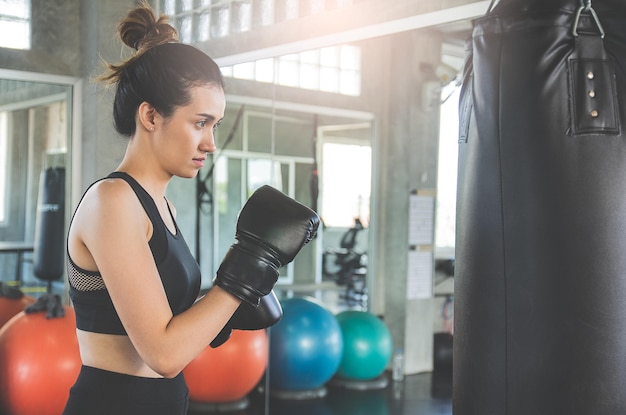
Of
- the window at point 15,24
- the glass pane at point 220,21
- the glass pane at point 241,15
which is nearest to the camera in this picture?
the glass pane at point 241,15

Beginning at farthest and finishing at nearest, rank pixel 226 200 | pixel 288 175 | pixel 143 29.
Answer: pixel 288 175 → pixel 226 200 → pixel 143 29

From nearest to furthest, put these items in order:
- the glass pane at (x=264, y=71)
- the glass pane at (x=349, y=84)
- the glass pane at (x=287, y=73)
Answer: the glass pane at (x=264, y=71) < the glass pane at (x=287, y=73) < the glass pane at (x=349, y=84)

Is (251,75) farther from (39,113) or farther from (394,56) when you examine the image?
(39,113)

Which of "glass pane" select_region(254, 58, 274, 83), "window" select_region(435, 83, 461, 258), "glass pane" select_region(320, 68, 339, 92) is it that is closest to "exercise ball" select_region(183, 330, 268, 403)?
"glass pane" select_region(254, 58, 274, 83)

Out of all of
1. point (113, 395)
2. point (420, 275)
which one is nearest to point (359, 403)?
point (420, 275)

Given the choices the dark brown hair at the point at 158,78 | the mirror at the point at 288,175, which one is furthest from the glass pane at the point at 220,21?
the dark brown hair at the point at 158,78

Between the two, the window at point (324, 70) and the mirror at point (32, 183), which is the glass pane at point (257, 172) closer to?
the window at point (324, 70)

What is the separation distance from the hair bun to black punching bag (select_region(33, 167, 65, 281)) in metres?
4.42

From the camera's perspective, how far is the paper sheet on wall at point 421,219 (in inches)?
232

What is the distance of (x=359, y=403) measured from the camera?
4848mm

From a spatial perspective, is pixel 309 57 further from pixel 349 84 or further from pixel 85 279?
pixel 85 279

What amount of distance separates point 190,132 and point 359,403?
3940 mm

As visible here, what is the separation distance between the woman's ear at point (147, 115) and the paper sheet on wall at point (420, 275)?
4750 millimetres

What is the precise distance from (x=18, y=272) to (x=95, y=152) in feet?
12.9
